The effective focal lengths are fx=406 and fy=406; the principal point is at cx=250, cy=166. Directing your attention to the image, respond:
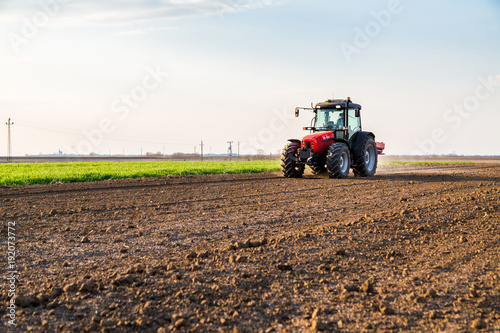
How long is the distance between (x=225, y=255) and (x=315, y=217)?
3402 mm

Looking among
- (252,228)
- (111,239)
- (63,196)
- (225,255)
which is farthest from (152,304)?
(63,196)

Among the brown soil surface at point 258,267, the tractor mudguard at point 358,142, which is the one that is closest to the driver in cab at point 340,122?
the tractor mudguard at point 358,142

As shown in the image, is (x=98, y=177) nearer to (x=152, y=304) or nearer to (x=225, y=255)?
(x=225, y=255)

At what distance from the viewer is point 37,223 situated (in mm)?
8148

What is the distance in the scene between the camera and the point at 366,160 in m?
18.7

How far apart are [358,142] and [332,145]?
1967mm

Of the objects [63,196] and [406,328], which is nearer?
[406,328]

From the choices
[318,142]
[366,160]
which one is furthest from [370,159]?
[318,142]

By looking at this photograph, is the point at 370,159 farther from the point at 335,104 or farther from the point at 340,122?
the point at 335,104

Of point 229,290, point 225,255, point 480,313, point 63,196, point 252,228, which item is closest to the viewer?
point 480,313

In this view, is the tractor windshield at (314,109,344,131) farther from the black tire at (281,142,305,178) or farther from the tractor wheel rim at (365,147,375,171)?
the tractor wheel rim at (365,147,375,171)

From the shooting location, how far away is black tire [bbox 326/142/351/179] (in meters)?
15.9

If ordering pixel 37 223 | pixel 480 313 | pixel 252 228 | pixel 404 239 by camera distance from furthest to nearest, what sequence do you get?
pixel 37 223
pixel 252 228
pixel 404 239
pixel 480 313

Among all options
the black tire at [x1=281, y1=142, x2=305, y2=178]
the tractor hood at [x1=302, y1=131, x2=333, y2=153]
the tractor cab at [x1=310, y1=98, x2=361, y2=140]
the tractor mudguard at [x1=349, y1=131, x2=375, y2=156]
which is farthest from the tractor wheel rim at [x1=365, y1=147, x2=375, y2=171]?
the black tire at [x1=281, y1=142, x2=305, y2=178]
